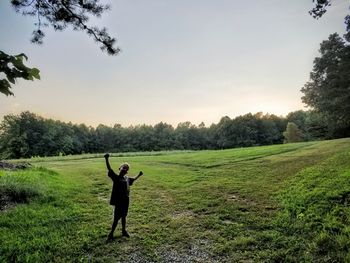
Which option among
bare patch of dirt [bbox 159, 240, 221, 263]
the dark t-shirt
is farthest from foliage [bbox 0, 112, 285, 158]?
bare patch of dirt [bbox 159, 240, 221, 263]

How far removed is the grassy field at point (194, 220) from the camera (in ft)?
27.1

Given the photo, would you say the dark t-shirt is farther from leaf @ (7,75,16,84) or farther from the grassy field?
leaf @ (7,75,16,84)

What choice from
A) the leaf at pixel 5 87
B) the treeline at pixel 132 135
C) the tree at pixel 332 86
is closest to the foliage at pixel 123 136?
the treeline at pixel 132 135

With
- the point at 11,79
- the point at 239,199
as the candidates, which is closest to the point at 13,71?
the point at 11,79

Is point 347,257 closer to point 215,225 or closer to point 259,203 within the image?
point 215,225

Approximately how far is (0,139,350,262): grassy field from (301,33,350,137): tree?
27.4m

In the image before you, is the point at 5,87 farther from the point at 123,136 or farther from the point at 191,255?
the point at 123,136

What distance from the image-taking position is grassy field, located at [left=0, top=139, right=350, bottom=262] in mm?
8258

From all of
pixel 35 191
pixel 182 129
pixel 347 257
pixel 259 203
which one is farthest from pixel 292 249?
pixel 182 129

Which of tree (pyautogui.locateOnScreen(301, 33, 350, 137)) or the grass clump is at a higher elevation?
tree (pyautogui.locateOnScreen(301, 33, 350, 137))

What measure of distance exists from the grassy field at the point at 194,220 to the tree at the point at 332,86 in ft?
89.7

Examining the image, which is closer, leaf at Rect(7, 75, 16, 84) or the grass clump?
leaf at Rect(7, 75, 16, 84)

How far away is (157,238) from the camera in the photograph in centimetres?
967

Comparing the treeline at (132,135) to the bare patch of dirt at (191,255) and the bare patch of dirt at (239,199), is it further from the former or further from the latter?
the bare patch of dirt at (191,255)
